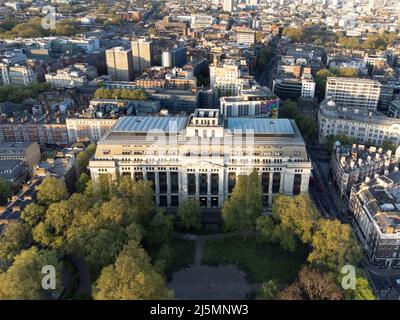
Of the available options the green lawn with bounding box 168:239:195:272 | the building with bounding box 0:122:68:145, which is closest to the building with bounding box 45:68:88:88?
the building with bounding box 0:122:68:145

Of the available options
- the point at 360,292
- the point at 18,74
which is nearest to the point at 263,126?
the point at 360,292

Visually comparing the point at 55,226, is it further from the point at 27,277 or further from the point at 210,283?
the point at 210,283

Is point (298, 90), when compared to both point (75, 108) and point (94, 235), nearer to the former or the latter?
point (75, 108)

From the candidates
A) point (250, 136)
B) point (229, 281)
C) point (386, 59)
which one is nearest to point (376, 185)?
point (250, 136)

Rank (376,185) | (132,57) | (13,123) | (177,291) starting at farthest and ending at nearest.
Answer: (132,57) < (13,123) < (376,185) < (177,291)

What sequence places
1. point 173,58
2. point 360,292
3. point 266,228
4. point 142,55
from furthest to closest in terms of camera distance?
point 142,55 → point 173,58 → point 266,228 → point 360,292

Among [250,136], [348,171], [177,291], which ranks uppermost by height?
[250,136]

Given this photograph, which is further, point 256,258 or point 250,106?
point 250,106

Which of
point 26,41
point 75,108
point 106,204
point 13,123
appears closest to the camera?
point 106,204
